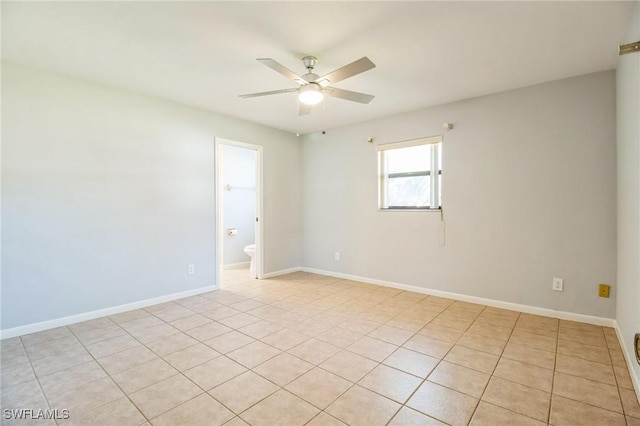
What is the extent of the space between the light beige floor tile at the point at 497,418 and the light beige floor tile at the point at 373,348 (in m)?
0.71

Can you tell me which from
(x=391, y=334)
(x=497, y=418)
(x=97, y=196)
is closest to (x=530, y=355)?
(x=497, y=418)

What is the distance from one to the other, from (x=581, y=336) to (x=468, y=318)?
88cm

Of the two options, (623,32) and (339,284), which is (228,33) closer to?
(623,32)

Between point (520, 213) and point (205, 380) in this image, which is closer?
point (205, 380)

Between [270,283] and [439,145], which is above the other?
[439,145]

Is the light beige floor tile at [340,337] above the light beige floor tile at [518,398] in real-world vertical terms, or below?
above

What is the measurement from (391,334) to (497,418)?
1.09 m

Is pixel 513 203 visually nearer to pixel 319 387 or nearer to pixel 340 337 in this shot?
pixel 340 337

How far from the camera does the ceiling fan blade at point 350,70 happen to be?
2.02 m

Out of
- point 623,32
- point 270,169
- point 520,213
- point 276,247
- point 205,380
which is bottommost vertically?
point 205,380

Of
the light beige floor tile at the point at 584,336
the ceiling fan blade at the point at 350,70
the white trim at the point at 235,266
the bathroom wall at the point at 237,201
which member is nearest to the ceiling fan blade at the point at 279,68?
the ceiling fan blade at the point at 350,70

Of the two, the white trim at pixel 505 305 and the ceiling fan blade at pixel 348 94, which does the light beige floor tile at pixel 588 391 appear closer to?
the white trim at pixel 505 305

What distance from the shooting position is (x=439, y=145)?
12.2ft

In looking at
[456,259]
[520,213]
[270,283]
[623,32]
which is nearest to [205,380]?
[270,283]
